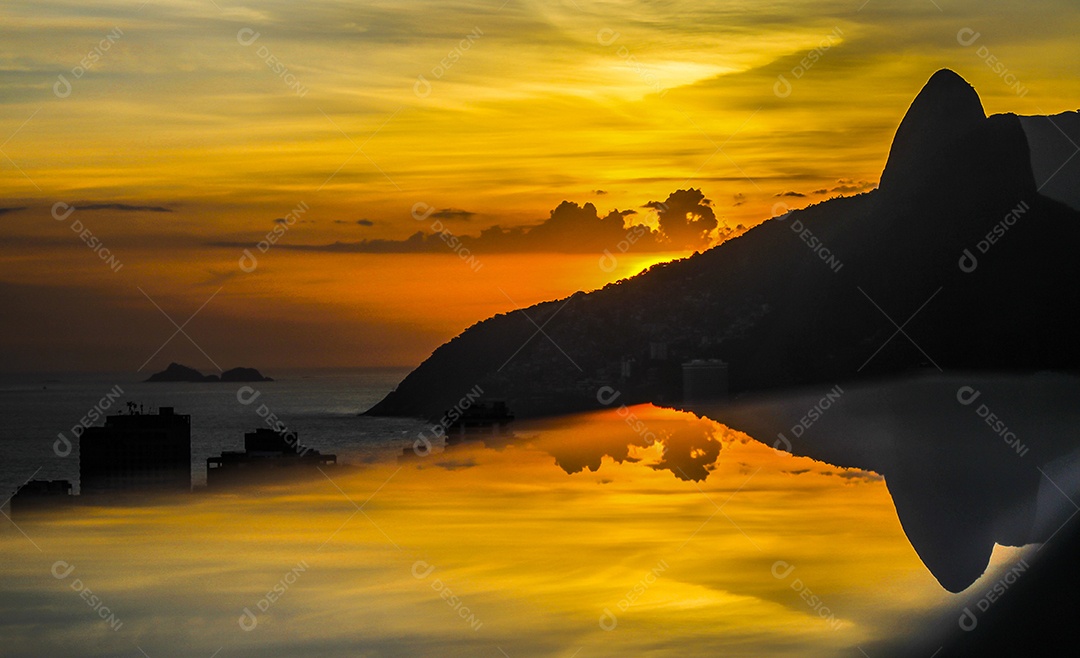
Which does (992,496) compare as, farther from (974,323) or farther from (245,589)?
(974,323)

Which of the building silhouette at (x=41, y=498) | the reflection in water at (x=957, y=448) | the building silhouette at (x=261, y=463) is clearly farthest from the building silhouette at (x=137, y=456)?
the reflection in water at (x=957, y=448)

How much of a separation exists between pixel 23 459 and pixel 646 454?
11197 cm

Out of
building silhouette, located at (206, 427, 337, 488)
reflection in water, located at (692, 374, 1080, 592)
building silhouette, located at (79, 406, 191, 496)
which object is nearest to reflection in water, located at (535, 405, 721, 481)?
reflection in water, located at (692, 374, 1080, 592)

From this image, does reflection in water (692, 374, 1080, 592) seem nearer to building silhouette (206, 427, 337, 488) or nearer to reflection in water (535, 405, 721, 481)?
reflection in water (535, 405, 721, 481)

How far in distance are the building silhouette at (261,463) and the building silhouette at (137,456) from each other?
445 centimetres

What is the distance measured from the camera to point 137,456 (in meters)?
143

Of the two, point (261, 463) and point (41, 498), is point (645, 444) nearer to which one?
point (261, 463)

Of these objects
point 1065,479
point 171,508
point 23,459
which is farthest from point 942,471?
point 23,459

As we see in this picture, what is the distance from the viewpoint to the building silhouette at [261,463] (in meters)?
144

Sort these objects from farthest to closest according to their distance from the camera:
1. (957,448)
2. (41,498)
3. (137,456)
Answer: (137,456) < (41,498) < (957,448)

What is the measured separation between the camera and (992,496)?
178ft

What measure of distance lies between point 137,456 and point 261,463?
1683cm

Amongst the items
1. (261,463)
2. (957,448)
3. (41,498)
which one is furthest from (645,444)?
(41,498)

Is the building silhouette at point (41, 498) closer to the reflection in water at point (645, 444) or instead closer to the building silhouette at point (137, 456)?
the building silhouette at point (137, 456)
